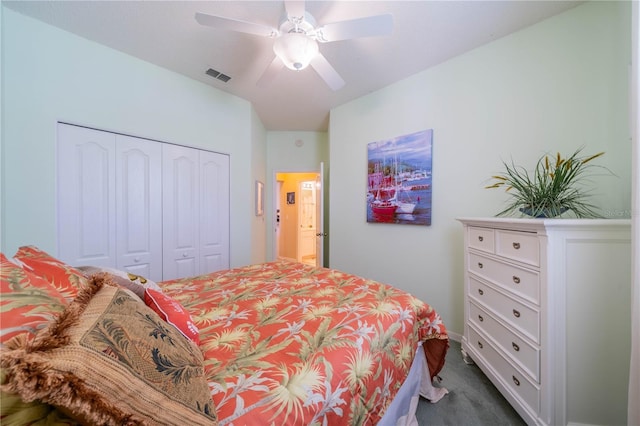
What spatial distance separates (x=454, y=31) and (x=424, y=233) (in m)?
1.81

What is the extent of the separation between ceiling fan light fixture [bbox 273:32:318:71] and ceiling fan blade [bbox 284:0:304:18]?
10 centimetres

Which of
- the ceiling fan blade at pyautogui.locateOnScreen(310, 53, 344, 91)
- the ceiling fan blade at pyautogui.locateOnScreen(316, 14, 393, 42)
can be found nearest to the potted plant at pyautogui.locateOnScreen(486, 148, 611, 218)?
the ceiling fan blade at pyautogui.locateOnScreen(316, 14, 393, 42)

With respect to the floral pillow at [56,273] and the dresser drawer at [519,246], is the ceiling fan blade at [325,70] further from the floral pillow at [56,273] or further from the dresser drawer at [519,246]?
the floral pillow at [56,273]

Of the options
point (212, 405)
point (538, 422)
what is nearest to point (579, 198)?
point (538, 422)

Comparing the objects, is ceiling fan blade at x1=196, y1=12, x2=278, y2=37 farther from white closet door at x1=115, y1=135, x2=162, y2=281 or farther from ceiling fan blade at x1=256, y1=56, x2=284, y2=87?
white closet door at x1=115, y1=135, x2=162, y2=281

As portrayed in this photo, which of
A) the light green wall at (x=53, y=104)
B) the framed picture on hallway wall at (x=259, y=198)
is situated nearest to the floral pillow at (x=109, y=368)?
the light green wall at (x=53, y=104)

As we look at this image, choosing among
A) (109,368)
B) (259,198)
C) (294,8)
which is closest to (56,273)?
(109,368)

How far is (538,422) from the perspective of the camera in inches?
46.9

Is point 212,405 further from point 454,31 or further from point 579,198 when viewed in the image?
point 454,31

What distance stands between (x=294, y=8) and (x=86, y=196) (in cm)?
225

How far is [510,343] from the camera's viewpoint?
1383mm

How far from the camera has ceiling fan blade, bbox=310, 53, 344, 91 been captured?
170cm

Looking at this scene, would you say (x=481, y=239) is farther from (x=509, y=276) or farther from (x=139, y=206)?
(x=139, y=206)

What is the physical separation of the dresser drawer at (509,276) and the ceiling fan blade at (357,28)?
162 cm
